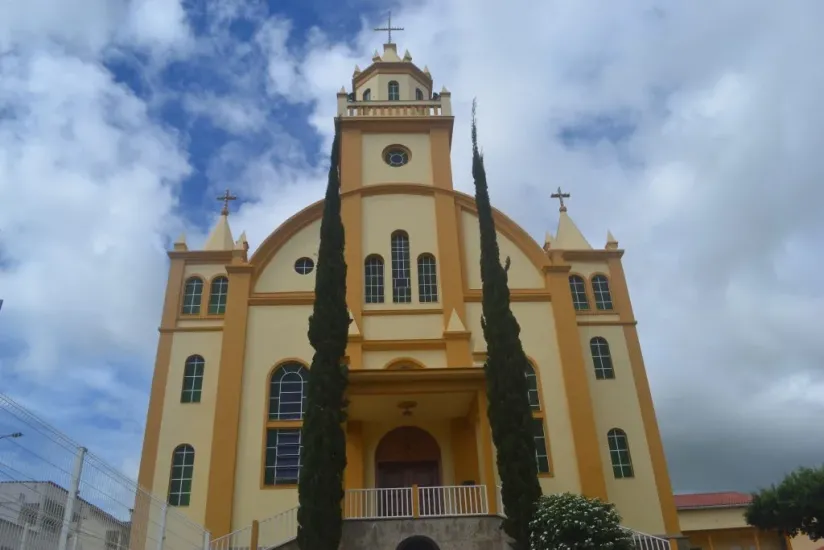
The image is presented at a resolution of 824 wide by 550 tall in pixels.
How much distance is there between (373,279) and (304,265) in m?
2.03

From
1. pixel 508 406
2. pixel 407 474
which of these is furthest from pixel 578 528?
pixel 407 474

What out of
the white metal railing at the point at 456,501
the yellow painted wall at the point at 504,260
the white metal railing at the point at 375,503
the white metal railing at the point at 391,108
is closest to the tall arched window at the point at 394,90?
the white metal railing at the point at 391,108

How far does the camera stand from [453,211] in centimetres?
1945

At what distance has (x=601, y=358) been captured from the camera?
1828 cm

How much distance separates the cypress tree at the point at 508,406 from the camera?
505 inches

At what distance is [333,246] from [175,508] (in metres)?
7.23

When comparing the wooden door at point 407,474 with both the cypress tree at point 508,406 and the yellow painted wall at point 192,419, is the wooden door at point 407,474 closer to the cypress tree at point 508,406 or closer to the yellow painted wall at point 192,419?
the cypress tree at point 508,406

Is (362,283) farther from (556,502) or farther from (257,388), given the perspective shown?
(556,502)

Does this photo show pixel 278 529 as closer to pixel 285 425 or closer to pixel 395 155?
pixel 285 425

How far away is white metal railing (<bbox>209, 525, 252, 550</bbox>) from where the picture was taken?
14578 mm

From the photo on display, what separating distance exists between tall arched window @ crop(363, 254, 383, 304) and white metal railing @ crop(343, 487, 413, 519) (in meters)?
5.26

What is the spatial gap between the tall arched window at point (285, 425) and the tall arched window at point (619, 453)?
7.92 metres

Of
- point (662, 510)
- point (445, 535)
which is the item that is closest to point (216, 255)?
point (445, 535)

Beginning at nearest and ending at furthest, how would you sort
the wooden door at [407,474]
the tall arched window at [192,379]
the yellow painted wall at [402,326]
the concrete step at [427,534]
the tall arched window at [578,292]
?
the concrete step at [427,534] < the wooden door at [407,474] < the tall arched window at [192,379] < the yellow painted wall at [402,326] < the tall arched window at [578,292]
